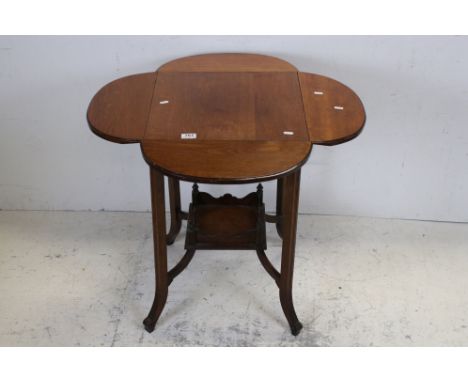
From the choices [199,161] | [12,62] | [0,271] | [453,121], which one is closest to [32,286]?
[0,271]

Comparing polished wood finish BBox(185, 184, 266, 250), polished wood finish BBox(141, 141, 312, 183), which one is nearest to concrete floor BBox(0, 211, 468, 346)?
polished wood finish BBox(185, 184, 266, 250)

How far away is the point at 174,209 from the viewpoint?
322 centimetres

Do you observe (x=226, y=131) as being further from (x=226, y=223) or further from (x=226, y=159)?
(x=226, y=223)

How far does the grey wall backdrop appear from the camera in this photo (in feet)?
9.78

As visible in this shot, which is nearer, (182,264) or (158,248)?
(158,248)

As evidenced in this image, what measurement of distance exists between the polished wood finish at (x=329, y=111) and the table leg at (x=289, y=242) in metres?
0.18

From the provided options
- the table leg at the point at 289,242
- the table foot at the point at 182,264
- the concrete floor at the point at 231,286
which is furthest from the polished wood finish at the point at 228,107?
the concrete floor at the point at 231,286

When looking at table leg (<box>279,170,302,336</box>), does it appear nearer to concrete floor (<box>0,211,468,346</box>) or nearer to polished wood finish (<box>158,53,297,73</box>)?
concrete floor (<box>0,211,468,346</box>)

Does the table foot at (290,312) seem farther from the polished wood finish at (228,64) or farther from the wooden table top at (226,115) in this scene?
the polished wood finish at (228,64)

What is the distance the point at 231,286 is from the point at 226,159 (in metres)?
0.97

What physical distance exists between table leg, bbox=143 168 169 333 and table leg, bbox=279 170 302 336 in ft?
1.56

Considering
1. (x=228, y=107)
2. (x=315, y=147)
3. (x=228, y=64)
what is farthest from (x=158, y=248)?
(x=315, y=147)

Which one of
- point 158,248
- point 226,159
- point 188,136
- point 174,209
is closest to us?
point 226,159

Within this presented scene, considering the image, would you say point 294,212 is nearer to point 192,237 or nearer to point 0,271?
point 192,237
